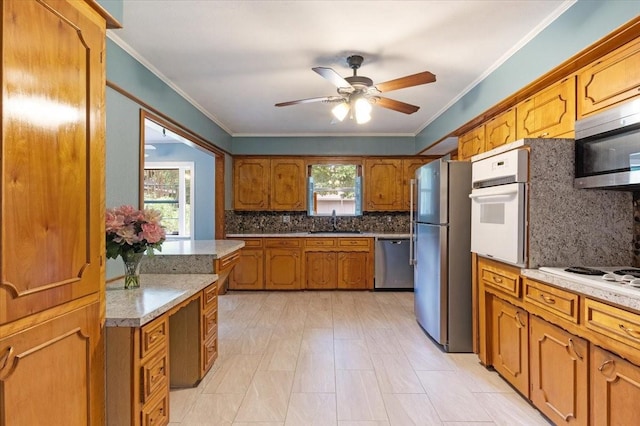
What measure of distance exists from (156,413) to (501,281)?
2305 mm

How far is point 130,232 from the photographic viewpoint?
2004 mm

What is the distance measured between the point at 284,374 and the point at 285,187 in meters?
3.53

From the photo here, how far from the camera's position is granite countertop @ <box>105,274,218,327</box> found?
1608 millimetres

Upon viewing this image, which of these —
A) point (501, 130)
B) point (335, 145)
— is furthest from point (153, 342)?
point (335, 145)

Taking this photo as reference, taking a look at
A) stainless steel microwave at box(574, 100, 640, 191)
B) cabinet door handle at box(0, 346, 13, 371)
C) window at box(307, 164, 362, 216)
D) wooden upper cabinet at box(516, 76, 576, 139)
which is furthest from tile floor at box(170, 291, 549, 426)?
window at box(307, 164, 362, 216)

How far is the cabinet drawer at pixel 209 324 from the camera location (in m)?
2.52

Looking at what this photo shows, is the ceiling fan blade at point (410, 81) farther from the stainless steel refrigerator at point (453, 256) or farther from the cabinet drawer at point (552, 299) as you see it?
the cabinet drawer at point (552, 299)

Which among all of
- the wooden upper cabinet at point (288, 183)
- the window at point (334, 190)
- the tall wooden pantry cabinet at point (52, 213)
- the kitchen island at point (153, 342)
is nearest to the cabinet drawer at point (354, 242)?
the window at point (334, 190)

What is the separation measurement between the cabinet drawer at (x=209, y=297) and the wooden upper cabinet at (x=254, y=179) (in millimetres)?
3104

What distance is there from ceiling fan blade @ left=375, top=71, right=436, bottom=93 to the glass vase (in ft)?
6.75

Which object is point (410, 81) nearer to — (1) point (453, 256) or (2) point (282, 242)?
(1) point (453, 256)

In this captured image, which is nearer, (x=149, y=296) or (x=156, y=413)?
(x=156, y=413)

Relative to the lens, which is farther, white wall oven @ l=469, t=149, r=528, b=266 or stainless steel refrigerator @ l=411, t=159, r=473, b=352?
stainless steel refrigerator @ l=411, t=159, r=473, b=352

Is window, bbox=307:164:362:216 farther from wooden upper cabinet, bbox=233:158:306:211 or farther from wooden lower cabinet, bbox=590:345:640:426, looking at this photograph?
wooden lower cabinet, bbox=590:345:640:426
